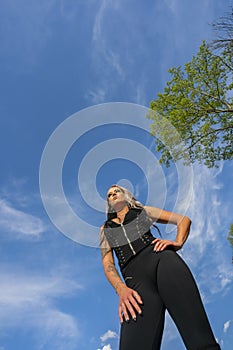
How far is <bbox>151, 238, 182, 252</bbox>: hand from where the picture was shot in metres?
2.55

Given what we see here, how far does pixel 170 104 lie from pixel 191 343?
505 inches

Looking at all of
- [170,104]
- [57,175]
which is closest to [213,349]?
[57,175]

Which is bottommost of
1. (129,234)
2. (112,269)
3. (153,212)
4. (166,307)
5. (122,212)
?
(166,307)

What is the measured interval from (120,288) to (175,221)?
0.71 metres

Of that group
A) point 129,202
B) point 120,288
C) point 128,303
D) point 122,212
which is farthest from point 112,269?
point 129,202

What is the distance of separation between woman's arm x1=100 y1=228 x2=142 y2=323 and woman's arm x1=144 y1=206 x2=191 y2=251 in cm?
39

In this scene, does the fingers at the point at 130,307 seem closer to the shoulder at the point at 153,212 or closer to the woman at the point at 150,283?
the woman at the point at 150,283

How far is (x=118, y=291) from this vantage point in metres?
2.54

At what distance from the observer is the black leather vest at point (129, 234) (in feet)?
8.88

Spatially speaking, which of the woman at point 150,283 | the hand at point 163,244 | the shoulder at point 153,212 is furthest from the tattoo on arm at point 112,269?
the shoulder at point 153,212

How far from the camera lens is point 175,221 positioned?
2.89 metres

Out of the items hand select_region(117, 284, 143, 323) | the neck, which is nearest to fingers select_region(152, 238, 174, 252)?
hand select_region(117, 284, 143, 323)

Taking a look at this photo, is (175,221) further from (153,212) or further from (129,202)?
(129,202)

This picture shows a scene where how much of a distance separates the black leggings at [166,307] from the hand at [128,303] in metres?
0.03
